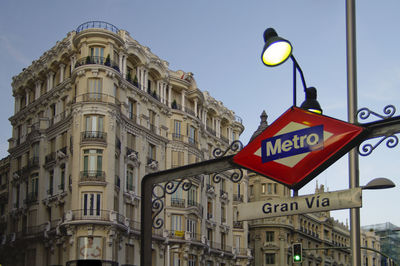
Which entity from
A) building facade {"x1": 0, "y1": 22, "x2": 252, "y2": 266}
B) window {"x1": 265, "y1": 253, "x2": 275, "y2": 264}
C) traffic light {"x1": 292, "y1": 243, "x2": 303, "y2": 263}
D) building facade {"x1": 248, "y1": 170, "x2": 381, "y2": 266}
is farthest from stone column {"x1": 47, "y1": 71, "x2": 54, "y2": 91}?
window {"x1": 265, "y1": 253, "x2": 275, "y2": 264}

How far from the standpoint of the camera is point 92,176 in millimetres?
45156

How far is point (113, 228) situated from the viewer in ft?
147

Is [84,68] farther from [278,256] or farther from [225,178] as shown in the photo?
[278,256]

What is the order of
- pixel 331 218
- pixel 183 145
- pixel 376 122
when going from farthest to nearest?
pixel 331 218 → pixel 183 145 → pixel 376 122

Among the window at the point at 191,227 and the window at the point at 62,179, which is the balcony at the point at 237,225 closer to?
the window at the point at 191,227

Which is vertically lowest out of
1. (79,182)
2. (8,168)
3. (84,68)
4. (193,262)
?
(193,262)

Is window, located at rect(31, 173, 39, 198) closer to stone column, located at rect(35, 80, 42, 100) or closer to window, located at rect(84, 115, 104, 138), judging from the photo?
stone column, located at rect(35, 80, 42, 100)

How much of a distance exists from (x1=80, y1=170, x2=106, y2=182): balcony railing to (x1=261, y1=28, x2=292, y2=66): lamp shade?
124 feet

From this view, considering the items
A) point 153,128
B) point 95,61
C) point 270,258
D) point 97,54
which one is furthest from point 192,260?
point 270,258

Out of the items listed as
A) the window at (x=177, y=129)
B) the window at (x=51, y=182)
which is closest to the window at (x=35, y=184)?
the window at (x=51, y=182)

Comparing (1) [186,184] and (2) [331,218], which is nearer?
(1) [186,184]

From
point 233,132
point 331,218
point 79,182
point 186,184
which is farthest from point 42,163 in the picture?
point 331,218

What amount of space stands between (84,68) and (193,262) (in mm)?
20900

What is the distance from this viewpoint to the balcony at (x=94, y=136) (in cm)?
4578
